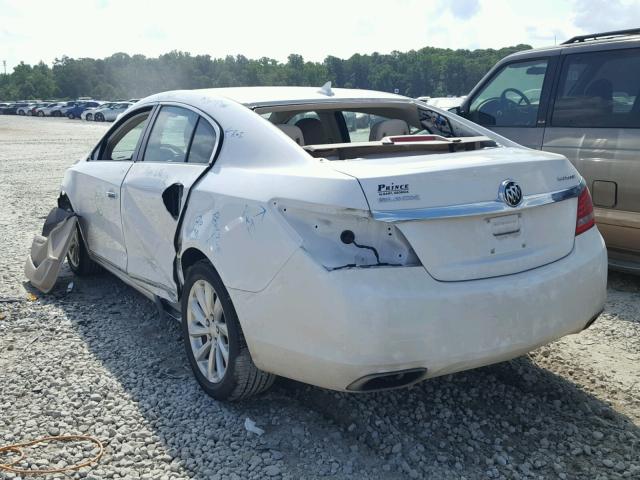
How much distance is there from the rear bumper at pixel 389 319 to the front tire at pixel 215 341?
0.57 feet

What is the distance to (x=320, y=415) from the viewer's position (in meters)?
3.55

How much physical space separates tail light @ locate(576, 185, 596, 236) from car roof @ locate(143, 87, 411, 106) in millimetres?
1440

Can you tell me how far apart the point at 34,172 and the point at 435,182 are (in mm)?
14553

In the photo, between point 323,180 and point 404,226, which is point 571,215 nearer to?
point 404,226

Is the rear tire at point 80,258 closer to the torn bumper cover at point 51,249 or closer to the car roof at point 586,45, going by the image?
the torn bumper cover at point 51,249

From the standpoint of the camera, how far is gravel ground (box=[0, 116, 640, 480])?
3.10 metres

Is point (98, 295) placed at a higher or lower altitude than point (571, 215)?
lower

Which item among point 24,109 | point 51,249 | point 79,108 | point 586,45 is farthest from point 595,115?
point 24,109

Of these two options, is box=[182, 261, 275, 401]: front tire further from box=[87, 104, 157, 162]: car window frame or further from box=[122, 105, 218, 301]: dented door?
box=[87, 104, 157, 162]: car window frame

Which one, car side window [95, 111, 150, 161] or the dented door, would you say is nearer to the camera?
the dented door

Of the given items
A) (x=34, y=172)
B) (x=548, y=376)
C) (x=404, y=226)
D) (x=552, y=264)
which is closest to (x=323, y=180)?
(x=404, y=226)

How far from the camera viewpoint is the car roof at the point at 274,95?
402 cm

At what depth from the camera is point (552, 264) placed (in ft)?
10.8

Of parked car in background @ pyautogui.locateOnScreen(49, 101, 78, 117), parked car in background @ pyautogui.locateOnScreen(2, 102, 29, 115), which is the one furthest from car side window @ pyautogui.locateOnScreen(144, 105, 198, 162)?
parked car in background @ pyautogui.locateOnScreen(2, 102, 29, 115)
